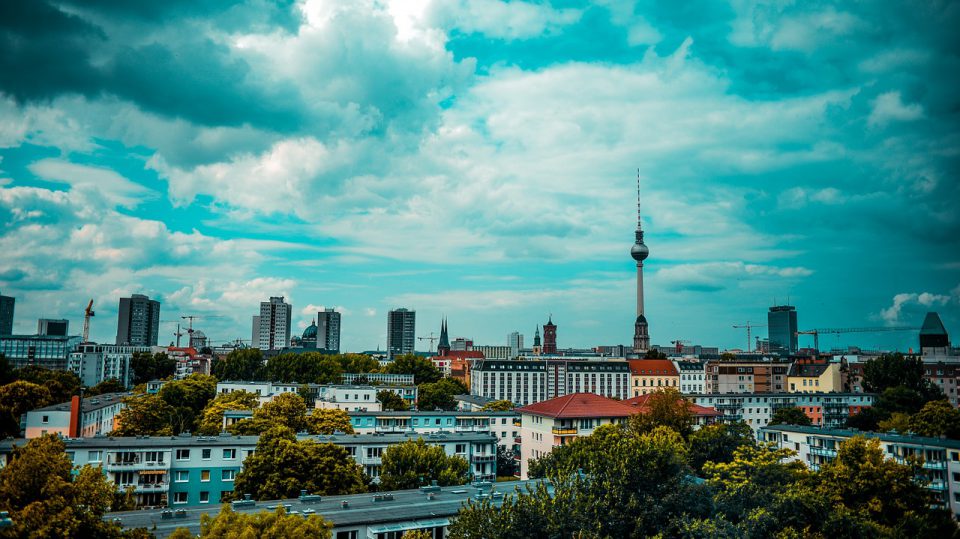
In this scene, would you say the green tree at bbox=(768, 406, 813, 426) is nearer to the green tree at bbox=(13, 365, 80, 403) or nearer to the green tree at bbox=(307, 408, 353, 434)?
the green tree at bbox=(307, 408, 353, 434)

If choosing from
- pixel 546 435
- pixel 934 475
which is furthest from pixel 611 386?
pixel 934 475

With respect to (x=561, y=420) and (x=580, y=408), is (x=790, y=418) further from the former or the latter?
(x=561, y=420)

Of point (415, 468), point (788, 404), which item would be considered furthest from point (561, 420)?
point (788, 404)

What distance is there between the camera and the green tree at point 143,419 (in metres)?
77.7

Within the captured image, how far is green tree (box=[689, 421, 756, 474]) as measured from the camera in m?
61.1

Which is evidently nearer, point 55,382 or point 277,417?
point 277,417

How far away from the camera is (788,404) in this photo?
409ft

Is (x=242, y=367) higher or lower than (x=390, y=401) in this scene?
higher

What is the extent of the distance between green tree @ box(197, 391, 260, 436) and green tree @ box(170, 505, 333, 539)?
50.5m

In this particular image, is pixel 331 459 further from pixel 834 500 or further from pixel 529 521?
pixel 834 500

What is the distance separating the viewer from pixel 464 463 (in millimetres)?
57906

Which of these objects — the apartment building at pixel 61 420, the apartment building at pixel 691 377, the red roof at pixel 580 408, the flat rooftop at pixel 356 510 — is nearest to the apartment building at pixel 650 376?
the apartment building at pixel 691 377

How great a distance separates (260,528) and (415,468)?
96.7ft

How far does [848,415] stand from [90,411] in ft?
417
